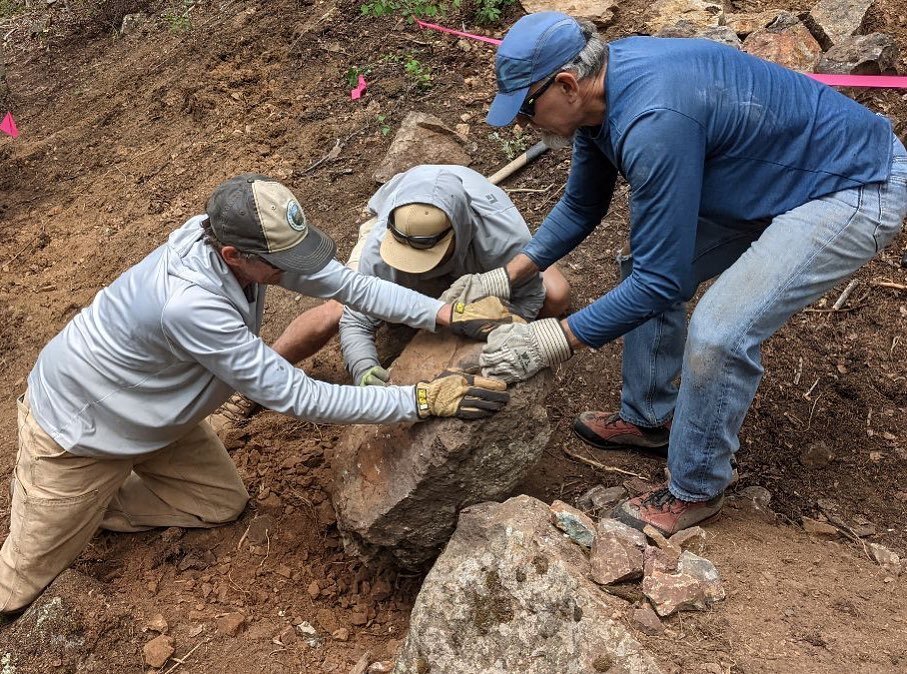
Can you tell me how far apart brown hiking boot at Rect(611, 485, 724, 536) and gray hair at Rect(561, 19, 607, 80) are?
1.60m

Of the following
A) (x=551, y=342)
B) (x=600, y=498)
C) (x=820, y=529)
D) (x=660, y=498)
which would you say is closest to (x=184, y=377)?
(x=551, y=342)

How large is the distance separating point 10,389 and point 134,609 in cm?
244

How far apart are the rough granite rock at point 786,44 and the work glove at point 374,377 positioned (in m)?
3.33

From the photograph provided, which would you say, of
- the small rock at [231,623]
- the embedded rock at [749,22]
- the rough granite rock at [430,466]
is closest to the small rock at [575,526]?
the rough granite rock at [430,466]

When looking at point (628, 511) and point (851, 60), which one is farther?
point (851, 60)

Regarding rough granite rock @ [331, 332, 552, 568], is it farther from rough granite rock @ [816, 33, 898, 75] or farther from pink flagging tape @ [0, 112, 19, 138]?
pink flagging tape @ [0, 112, 19, 138]

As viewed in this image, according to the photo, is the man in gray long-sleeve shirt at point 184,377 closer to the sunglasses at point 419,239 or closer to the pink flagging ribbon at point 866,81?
the sunglasses at point 419,239

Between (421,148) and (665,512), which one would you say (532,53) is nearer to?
(665,512)

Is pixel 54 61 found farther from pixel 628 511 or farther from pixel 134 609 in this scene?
pixel 628 511

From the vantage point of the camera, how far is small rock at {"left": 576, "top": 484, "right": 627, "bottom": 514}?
3.40 meters

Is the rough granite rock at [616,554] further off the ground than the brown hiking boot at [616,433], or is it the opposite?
the rough granite rock at [616,554]

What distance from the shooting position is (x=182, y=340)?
108 inches

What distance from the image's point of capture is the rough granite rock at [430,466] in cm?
296

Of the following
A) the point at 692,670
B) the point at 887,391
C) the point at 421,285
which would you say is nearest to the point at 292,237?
the point at 421,285
